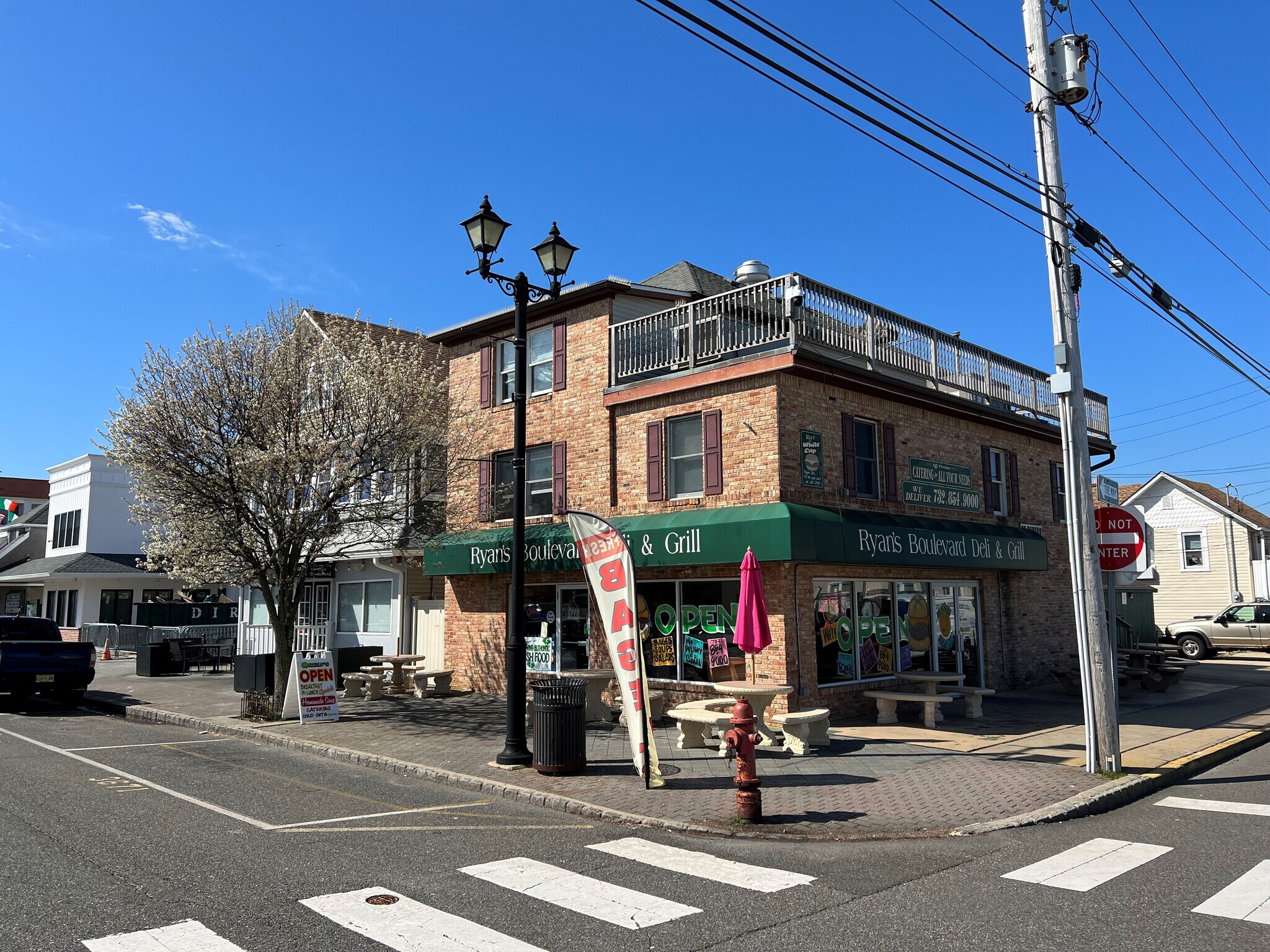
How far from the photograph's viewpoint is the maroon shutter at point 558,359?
17.5 m

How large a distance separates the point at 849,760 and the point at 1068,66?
8899 millimetres

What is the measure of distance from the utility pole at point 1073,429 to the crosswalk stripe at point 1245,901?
3636mm

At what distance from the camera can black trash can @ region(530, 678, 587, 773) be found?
10109 millimetres

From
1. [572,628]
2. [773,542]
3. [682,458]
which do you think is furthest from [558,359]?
[773,542]

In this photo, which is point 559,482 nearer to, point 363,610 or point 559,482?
point 559,482

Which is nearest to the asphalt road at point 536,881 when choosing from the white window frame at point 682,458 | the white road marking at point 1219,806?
the white road marking at point 1219,806

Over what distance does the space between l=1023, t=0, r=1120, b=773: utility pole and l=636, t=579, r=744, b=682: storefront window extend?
17.7ft

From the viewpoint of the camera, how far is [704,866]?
6.80 m

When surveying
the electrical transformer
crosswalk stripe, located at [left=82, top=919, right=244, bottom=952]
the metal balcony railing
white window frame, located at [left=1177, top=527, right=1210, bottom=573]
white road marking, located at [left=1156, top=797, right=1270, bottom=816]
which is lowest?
white road marking, located at [left=1156, top=797, right=1270, bottom=816]

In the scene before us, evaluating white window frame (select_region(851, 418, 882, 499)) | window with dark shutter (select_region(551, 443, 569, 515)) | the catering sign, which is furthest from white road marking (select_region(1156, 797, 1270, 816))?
the catering sign

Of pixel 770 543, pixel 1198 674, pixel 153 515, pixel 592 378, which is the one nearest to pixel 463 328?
pixel 592 378

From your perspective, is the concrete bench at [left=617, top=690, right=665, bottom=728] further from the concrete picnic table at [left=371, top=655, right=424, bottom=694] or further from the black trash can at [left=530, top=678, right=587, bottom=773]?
the concrete picnic table at [left=371, top=655, right=424, bottom=694]

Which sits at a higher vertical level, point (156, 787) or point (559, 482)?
point (559, 482)

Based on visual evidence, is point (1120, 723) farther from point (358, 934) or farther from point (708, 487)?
point (358, 934)
